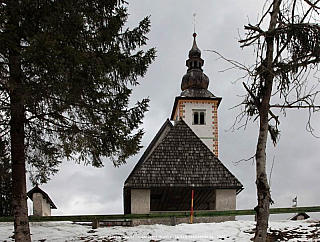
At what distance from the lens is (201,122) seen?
29922 millimetres

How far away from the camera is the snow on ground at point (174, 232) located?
9.52 meters

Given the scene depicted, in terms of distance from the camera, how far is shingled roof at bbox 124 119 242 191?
13.8 metres

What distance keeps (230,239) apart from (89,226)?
14.9ft

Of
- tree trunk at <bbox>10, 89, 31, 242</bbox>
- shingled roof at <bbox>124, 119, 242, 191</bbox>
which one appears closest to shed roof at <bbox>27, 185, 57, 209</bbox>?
shingled roof at <bbox>124, 119, 242, 191</bbox>

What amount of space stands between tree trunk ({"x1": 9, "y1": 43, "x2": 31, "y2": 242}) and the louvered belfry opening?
23.1 ft

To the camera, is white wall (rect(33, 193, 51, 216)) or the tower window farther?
the tower window

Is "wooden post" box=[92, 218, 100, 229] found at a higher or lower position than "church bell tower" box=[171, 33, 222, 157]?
lower

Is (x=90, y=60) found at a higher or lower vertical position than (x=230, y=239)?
higher

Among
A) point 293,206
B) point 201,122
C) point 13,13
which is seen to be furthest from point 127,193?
point 201,122

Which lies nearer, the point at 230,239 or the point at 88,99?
the point at 88,99

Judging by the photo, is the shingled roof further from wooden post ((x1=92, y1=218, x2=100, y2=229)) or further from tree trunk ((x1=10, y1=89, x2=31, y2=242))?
tree trunk ((x1=10, y1=89, x2=31, y2=242))

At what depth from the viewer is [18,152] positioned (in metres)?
8.36

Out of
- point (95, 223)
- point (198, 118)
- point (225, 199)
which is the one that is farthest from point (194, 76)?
point (95, 223)

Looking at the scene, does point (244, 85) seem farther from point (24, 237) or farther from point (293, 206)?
point (293, 206)
